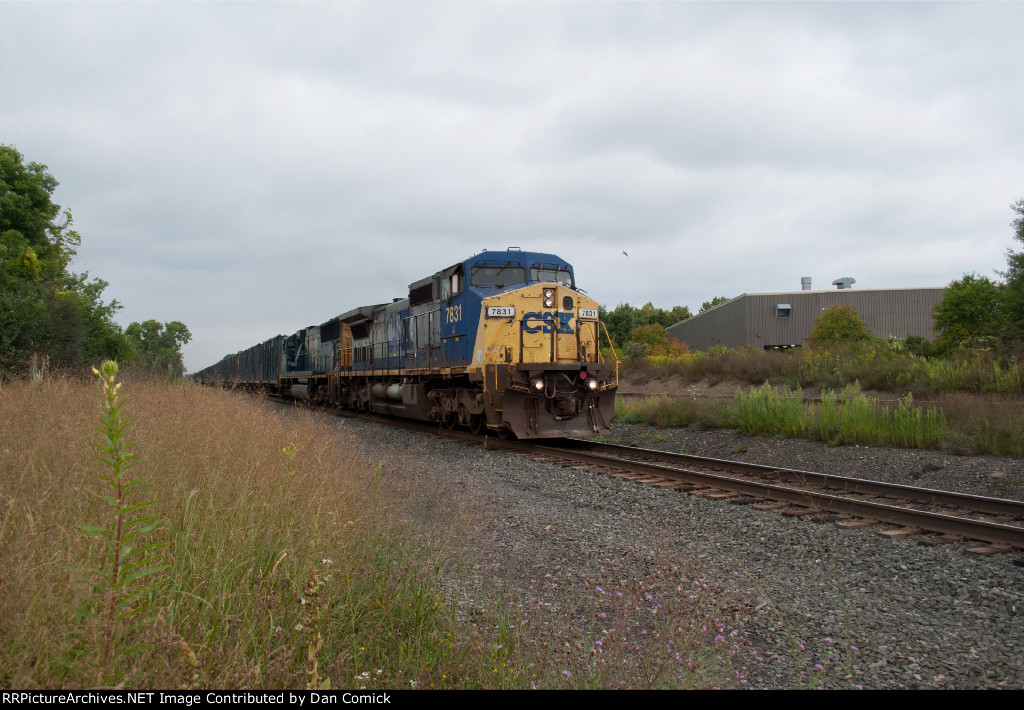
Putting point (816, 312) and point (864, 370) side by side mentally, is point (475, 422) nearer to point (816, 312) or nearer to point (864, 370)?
point (864, 370)

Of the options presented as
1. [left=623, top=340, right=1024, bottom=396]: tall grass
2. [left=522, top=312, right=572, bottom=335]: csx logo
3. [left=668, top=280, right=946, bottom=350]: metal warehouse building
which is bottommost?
[left=623, top=340, right=1024, bottom=396]: tall grass

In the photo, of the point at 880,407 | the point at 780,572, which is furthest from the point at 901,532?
the point at 880,407

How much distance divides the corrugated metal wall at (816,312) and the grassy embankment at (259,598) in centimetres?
4508

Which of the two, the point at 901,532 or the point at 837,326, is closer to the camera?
the point at 901,532

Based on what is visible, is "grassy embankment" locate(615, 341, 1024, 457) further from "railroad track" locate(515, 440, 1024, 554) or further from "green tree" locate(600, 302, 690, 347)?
"green tree" locate(600, 302, 690, 347)

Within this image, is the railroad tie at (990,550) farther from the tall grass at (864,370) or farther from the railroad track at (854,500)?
the tall grass at (864,370)

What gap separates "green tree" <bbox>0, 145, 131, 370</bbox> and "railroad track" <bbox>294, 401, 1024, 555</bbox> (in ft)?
38.4

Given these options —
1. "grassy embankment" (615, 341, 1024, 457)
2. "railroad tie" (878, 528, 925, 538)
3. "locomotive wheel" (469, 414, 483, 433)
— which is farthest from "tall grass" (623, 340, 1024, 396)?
"locomotive wheel" (469, 414, 483, 433)

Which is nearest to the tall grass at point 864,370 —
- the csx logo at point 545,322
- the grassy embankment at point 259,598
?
the csx logo at point 545,322

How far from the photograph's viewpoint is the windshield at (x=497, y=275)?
12.1m

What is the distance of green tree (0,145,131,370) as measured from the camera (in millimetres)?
13352

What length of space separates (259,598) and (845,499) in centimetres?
554

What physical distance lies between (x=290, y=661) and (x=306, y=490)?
84.7 inches

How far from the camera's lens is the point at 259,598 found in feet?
9.32
